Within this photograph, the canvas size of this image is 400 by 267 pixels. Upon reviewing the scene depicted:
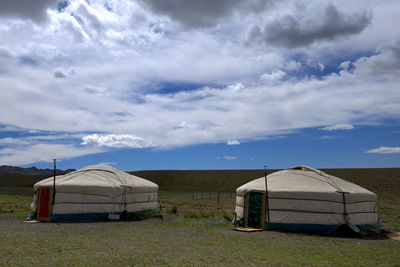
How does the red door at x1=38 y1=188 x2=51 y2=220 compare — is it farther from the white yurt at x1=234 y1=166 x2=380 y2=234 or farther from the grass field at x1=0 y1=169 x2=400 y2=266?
the white yurt at x1=234 y1=166 x2=380 y2=234

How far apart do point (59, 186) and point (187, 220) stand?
525 centimetres

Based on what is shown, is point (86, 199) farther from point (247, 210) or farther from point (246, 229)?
point (246, 229)

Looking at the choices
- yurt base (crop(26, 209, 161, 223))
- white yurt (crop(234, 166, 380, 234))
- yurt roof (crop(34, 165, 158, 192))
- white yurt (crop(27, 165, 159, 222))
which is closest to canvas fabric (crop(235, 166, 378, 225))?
white yurt (crop(234, 166, 380, 234))

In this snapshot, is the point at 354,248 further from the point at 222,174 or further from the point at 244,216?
the point at 222,174

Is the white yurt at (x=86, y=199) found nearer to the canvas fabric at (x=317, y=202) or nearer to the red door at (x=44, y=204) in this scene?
the red door at (x=44, y=204)

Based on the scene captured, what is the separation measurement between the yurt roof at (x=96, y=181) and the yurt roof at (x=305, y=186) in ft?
16.5

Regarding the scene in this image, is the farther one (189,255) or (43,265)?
(189,255)

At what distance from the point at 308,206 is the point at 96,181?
846 cm

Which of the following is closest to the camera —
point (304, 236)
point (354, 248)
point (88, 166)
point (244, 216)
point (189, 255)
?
point (189, 255)

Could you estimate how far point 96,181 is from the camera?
14.6 meters

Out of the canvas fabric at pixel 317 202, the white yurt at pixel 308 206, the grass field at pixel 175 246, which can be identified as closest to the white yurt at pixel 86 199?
the grass field at pixel 175 246

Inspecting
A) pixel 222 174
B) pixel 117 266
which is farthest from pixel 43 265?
pixel 222 174

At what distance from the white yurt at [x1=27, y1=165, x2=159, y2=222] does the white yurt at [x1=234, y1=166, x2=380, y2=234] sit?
4.79m

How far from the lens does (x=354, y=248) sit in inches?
346
